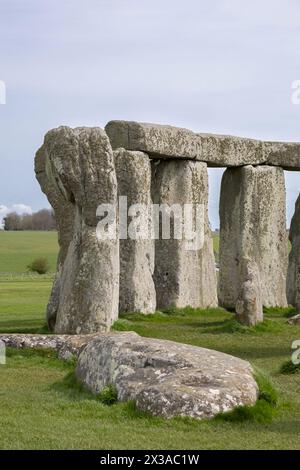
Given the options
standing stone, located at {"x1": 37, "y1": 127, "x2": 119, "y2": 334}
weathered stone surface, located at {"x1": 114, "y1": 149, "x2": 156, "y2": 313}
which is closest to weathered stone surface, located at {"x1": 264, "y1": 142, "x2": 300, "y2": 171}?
weathered stone surface, located at {"x1": 114, "y1": 149, "x2": 156, "y2": 313}

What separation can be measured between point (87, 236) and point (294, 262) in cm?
1043

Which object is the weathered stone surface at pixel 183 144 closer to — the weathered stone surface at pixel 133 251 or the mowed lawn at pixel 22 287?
the weathered stone surface at pixel 133 251

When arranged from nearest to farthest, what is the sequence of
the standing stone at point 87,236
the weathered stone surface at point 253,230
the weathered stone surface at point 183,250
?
the standing stone at point 87,236, the weathered stone surface at point 183,250, the weathered stone surface at point 253,230

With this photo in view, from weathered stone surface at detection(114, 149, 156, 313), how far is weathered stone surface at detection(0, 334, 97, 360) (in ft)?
23.0

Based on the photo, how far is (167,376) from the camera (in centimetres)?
1184

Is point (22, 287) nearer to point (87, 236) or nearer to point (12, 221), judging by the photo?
point (87, 236)

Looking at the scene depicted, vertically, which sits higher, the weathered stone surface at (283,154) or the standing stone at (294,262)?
the weathered stone surface at (283,154)

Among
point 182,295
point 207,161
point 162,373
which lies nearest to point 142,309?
point 182,295

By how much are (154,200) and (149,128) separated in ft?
7.73

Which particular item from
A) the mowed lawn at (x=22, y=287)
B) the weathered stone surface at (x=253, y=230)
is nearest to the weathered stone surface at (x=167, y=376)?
the mowed lawn at (x=22, y=287)

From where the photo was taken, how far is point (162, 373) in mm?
11945

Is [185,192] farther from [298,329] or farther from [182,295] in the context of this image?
[298,329]

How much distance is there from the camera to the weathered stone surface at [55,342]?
16484mm

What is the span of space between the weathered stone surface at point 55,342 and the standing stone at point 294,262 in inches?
456
